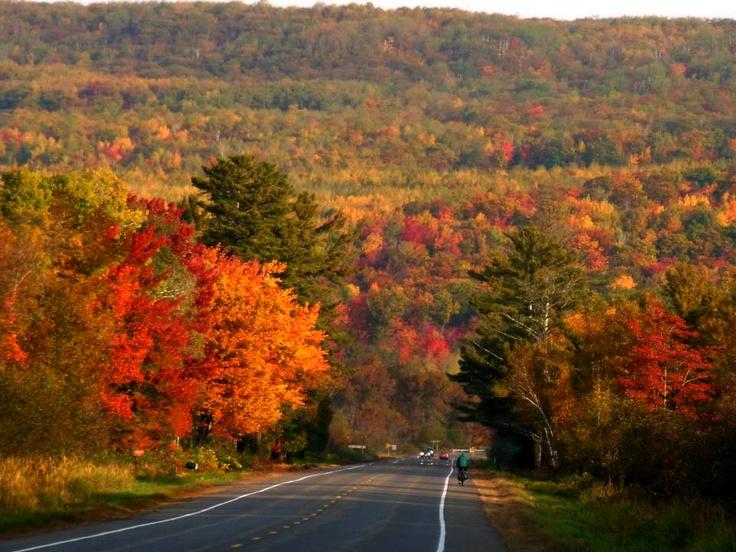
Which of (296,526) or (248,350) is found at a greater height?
(248,350)

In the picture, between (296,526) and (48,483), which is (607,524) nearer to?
(296,526)

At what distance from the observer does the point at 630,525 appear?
31.3m

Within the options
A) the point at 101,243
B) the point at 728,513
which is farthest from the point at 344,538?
the point at 101,243

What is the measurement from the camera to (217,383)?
60.9 metres

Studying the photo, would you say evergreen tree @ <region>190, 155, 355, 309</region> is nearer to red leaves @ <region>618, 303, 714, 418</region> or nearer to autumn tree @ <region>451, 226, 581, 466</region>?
autumn tree @ <region>451, 226, 581, 466</region>

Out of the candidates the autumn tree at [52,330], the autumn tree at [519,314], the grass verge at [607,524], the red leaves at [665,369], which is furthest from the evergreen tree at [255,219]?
the grass verge at [607,524]

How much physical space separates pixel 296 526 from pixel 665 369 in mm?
27099

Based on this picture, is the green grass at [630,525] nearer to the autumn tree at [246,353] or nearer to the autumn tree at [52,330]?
the autumn tree at [52,330]

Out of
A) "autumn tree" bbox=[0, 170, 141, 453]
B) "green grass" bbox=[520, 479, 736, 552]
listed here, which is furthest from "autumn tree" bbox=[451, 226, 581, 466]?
"green grass" bbox=[520, 479, 736, 552]

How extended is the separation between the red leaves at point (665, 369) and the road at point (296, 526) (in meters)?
9.67

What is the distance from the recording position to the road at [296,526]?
26.5 metres

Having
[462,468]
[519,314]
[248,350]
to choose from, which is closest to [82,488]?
[248,350]

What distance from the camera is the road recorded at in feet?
86.9

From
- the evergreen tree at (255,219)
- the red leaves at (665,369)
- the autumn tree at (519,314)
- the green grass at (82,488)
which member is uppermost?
the evergreen tree at (255,219)
